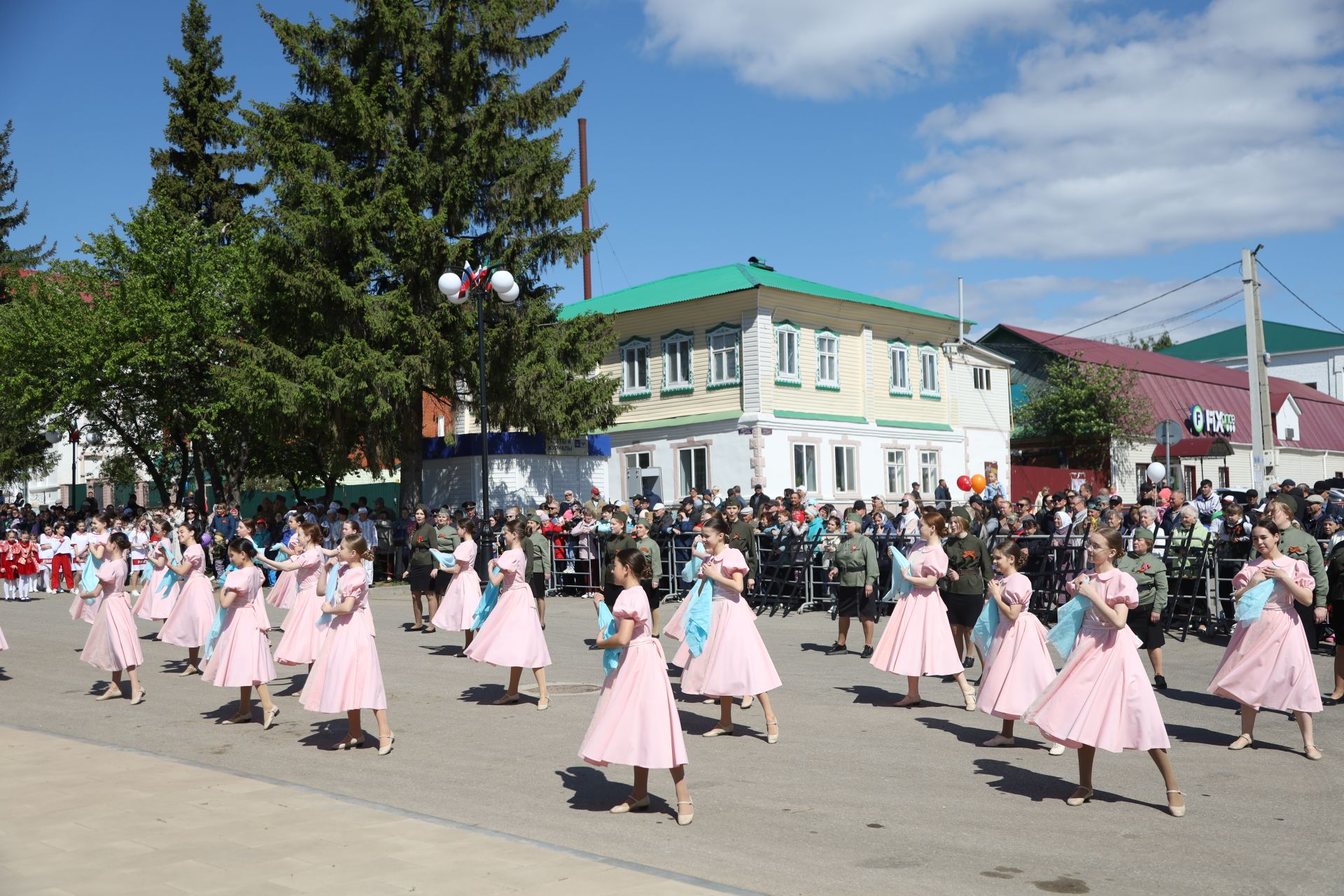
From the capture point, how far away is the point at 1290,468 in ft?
192

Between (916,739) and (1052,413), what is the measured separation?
39797mm

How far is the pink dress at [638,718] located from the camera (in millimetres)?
7262

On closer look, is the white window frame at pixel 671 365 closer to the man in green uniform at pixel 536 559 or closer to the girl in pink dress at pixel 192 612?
the man in green uniform at pixel 536 559

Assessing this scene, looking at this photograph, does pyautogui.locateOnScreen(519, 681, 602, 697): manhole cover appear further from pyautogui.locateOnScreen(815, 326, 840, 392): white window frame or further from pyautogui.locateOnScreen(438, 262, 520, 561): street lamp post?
pyautogui.locateOnScreen(815, 326, 840, 392): white window frame

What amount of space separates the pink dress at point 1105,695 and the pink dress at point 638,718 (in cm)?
245

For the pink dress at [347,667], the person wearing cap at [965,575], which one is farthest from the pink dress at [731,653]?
the person wearing cap at [965,575]

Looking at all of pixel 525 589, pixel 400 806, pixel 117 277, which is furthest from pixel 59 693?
pixel 117 277

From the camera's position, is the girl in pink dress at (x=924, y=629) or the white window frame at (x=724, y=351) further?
the white window frame at (x=724, y=351)

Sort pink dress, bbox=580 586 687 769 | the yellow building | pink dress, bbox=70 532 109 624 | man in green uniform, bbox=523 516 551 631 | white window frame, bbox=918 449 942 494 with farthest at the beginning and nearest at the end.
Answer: white window frame, bbox=918 449 942 494, the yellow building, man in green uniform, bbox=523 516 551 631, pink dress, bbox=70 532 109 624, pink dress, bbox=580 586 687 769

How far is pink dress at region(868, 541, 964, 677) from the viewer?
1100 cm

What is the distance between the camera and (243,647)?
10.8 meters

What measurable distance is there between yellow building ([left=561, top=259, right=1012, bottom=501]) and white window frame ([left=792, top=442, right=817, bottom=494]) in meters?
0.05

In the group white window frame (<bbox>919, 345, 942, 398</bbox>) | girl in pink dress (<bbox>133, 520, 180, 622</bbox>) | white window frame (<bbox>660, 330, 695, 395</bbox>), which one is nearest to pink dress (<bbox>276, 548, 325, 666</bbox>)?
girl in pink dress (<bbox>133, 520, 180, 622</bbox>)

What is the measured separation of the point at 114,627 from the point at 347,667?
438 centimetres
